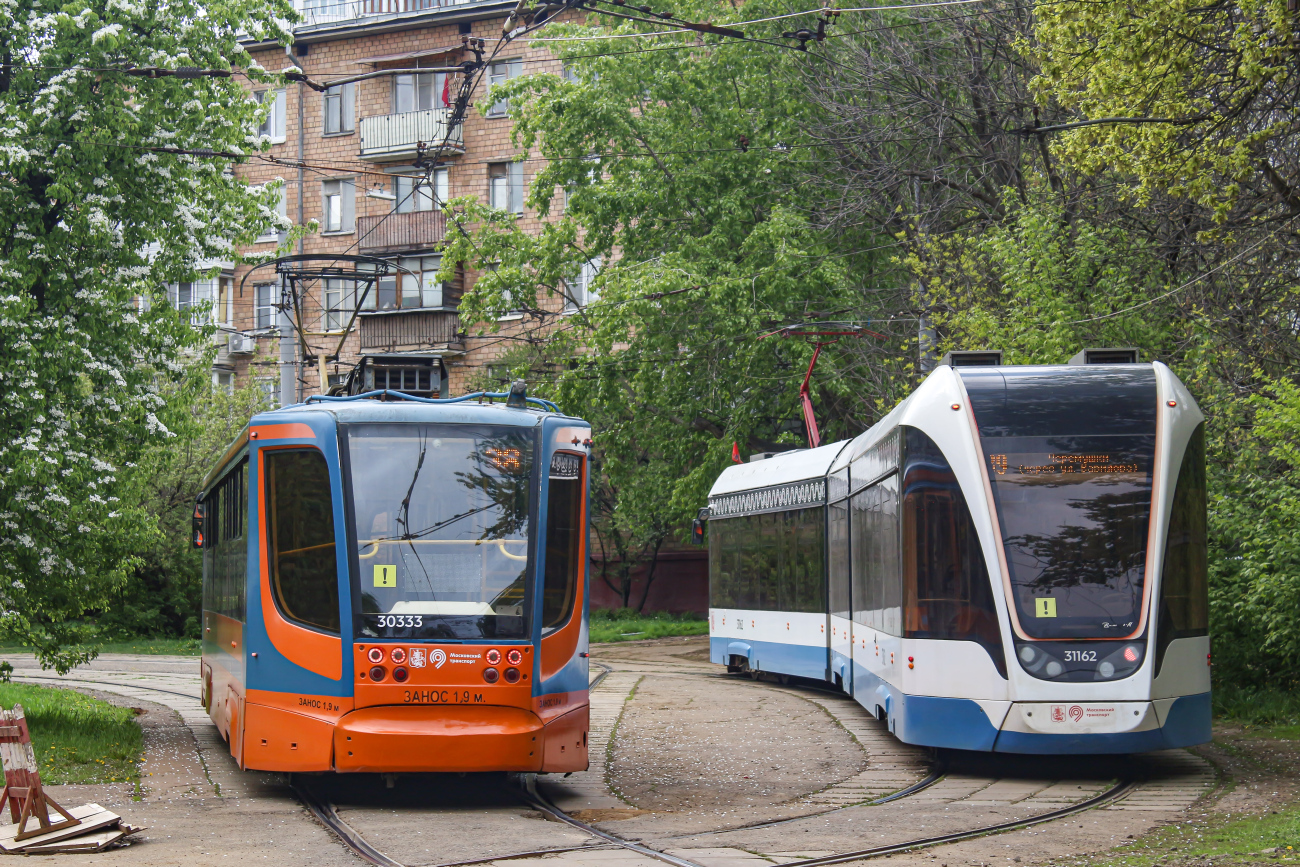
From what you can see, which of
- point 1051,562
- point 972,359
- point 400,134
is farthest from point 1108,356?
point 400,134

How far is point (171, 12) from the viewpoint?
15164mm

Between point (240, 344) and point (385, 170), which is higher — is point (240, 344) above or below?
below

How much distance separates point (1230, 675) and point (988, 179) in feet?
32.7

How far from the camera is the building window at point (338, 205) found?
46844 millimetres

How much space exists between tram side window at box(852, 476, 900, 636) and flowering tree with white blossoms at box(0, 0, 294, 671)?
701cm

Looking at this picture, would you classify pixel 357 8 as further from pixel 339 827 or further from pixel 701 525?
pixel 339 827

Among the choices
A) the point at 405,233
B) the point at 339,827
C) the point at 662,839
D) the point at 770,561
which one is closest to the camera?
the point at 662,839

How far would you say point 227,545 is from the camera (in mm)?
13344

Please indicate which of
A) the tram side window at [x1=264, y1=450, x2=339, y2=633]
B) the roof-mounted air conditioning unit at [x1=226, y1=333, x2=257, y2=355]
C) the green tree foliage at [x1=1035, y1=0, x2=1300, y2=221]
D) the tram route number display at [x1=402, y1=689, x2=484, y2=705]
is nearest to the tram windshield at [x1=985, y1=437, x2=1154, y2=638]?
the green tree foliage at [x1=1035, y1=0, x2=1300, y2=221]

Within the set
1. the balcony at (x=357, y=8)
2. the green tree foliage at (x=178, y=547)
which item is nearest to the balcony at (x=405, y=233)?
the balcony at (x=357, y=8)

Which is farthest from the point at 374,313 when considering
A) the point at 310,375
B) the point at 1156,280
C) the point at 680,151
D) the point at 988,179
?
the point at 1156,280

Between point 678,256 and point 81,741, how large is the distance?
16585mm

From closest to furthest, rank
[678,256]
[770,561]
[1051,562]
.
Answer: [1051,562] < [770,561] < [678,256]

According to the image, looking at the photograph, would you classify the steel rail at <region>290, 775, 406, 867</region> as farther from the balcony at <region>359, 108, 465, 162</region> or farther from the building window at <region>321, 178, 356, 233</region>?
the building window at <region>321, 178, 356, 233</region>
